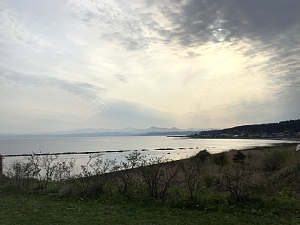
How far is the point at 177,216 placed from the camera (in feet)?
26.0

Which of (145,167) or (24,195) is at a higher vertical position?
(145,167)

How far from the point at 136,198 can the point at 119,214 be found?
6.88 feet

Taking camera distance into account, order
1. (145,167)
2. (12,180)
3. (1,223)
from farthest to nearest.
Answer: (12,180), (145,167), (1,223)

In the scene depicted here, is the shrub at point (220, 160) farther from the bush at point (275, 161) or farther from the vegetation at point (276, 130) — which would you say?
the vegetation at point (276, 130)

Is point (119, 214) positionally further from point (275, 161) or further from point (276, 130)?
point (276, 130)

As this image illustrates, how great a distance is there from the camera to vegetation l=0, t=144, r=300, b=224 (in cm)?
774

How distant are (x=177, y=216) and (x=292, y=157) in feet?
64.3

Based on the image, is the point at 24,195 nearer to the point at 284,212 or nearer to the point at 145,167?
the point at 145,167

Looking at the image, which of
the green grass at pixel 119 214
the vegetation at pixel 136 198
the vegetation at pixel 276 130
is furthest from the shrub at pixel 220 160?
the vegetation at pixel 276 130

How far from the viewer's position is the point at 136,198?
1020cm

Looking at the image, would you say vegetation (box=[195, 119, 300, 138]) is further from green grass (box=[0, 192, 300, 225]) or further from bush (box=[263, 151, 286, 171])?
green grass (box=[0, 192, 300, 225])

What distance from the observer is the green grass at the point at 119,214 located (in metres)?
7.40

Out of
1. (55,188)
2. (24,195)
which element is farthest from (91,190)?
(24,195)

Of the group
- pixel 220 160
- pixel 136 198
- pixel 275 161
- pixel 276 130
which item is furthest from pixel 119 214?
pixel 276 130
